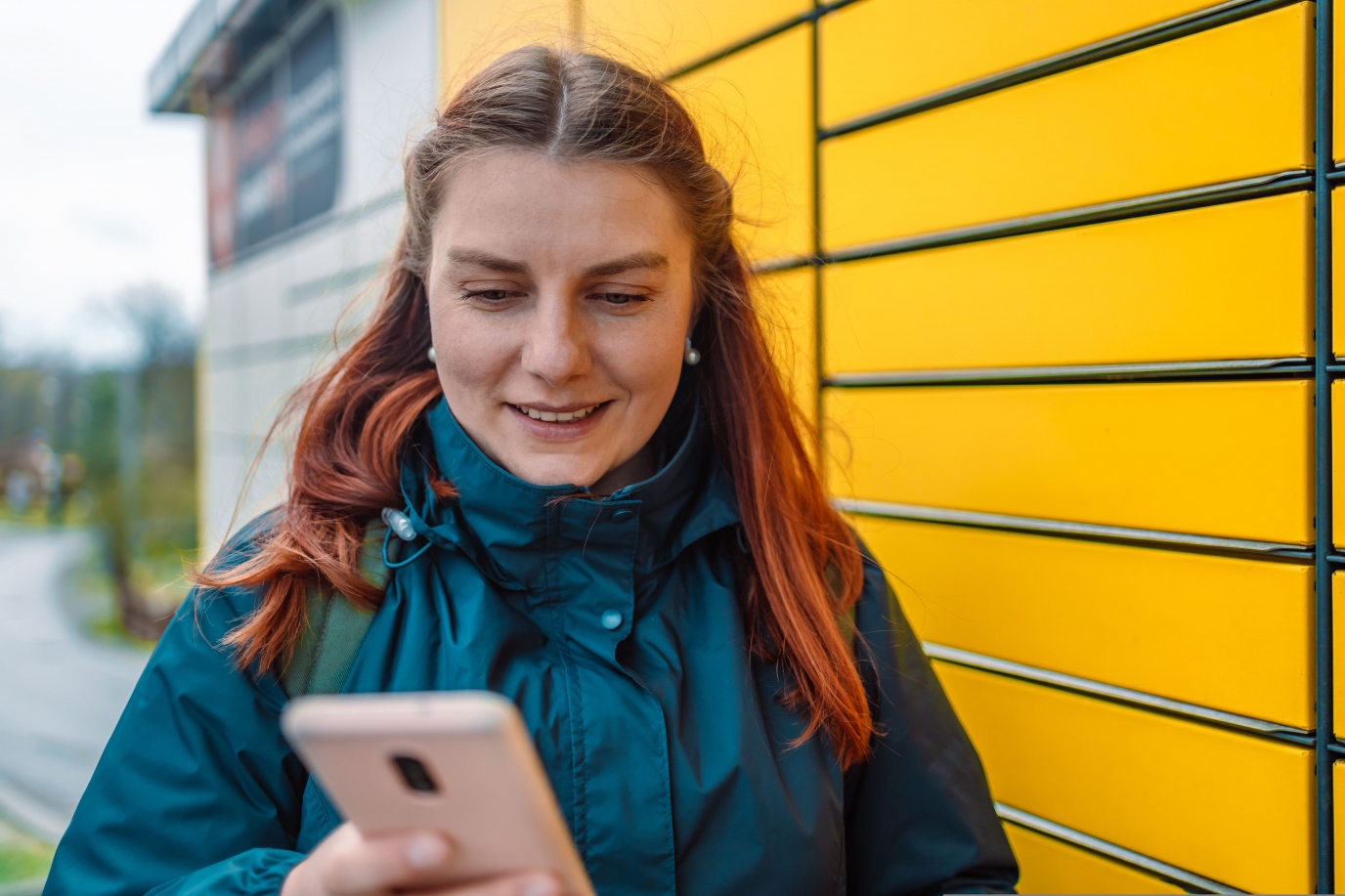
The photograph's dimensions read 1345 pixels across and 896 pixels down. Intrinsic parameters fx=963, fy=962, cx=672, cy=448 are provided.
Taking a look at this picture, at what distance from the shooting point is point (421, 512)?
1482mm

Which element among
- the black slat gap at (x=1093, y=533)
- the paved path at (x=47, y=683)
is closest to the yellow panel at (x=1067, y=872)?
the black slat gap at (x=1093, y=533)

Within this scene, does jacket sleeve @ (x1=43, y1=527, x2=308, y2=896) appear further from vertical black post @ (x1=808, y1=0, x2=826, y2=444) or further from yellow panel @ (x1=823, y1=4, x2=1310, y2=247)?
yellow panel @ (x1=823, y1=4, x2=1310, y2=247)

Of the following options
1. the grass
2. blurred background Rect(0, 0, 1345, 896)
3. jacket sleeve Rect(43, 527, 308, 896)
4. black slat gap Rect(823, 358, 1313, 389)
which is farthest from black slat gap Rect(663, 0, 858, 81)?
the grass

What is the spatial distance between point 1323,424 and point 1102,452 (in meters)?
0.40

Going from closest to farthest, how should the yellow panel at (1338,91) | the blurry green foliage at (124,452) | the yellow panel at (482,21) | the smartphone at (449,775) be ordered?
the smartphone at (449,775) < the yellow panel at (1338,91) < the yellow panel at (482,21) < the blurry green foliage at (124,452)

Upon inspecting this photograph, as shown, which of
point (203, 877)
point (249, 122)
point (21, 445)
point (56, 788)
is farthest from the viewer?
point (21, 445)

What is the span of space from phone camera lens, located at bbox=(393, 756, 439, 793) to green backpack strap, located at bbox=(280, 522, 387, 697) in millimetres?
623

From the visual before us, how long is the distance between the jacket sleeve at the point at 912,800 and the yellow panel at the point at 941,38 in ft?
4.07

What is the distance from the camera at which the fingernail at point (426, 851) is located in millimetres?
791

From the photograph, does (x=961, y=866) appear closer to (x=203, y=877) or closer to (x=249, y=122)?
Result: (x=203, y=877)

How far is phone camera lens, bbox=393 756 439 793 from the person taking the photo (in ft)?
2.47

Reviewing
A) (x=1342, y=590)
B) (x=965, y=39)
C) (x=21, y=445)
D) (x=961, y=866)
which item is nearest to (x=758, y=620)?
(x=961, y=866)

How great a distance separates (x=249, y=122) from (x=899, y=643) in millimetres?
6353

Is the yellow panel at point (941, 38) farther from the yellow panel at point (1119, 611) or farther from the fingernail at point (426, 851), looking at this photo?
the fingernail at point (426, 851)
